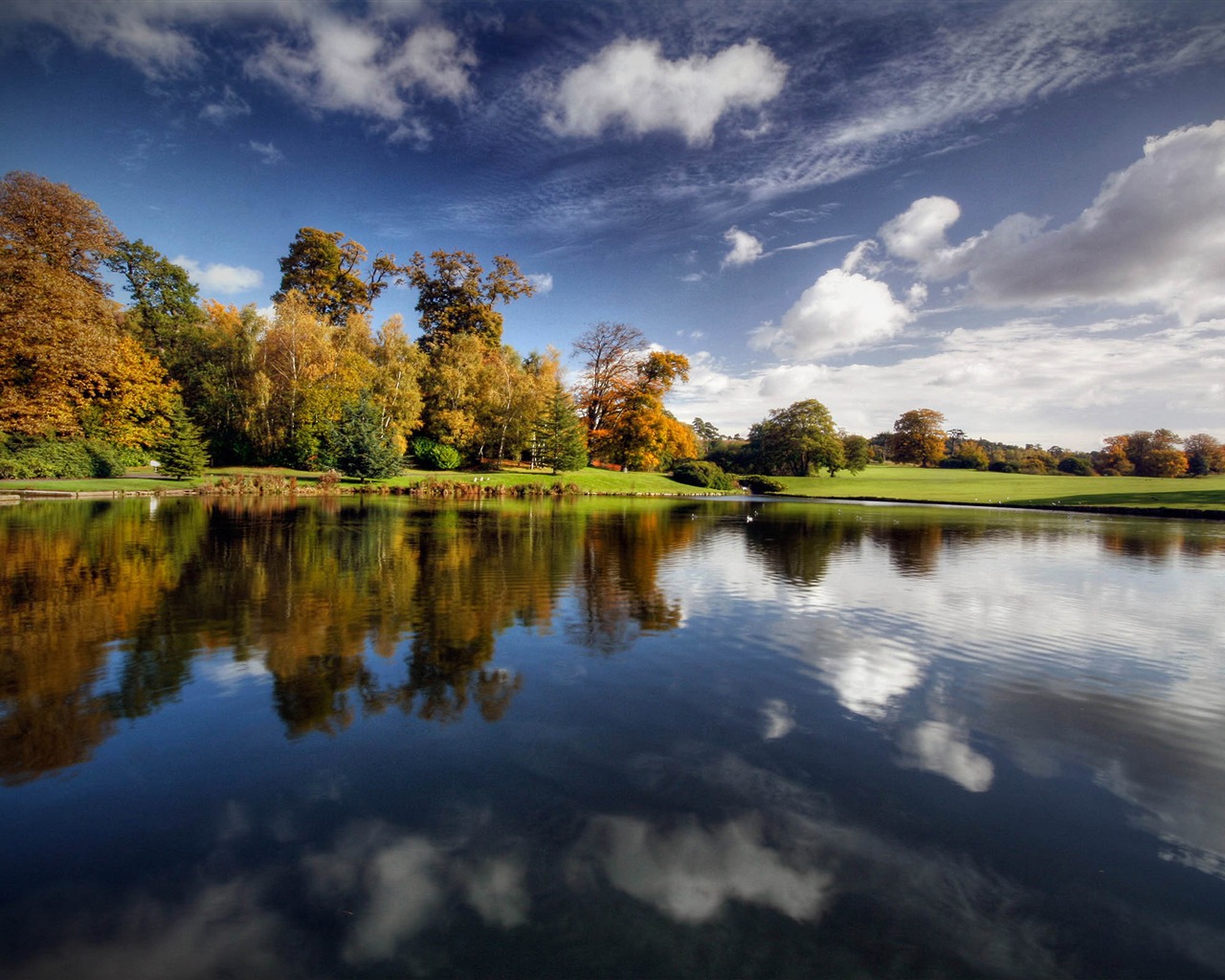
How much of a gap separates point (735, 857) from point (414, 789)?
229cm

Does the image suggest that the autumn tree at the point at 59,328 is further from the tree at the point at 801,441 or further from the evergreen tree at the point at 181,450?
the tree at the point at 801,441

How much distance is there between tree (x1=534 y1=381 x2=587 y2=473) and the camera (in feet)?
174

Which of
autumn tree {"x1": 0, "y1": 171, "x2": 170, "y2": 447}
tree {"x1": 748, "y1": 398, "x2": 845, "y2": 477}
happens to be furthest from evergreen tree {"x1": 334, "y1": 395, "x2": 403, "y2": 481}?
tree {"x1": 748, "y1": 398, "x2": 845, "y2": 477}

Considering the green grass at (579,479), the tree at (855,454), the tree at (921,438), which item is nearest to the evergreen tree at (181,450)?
the green grass at (579,479)

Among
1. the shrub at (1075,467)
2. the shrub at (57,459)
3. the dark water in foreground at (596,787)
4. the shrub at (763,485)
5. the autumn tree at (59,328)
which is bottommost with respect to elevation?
the dark water in foreground at (596,787)

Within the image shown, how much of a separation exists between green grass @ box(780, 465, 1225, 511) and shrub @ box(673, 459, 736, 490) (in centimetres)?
781

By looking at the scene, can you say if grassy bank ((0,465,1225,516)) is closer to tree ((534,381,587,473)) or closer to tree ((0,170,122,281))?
tree ((534,381,587,473))

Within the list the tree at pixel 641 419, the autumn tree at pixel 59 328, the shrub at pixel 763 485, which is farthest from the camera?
the shrub at pixel 763 485

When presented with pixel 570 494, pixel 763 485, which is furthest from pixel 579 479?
pixel 763 485

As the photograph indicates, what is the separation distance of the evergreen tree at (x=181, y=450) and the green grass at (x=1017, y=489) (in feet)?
172

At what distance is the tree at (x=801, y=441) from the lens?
251ft

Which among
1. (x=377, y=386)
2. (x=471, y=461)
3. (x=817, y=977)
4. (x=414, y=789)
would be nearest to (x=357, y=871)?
(x=414, y=789)

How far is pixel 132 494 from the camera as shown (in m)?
31.3

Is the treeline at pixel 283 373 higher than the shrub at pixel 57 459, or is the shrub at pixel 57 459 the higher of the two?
the treeline at pixel 283 373
